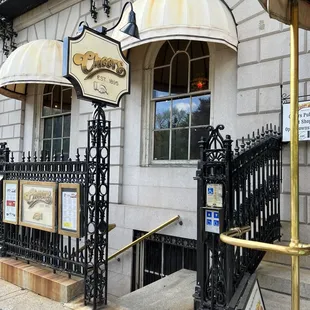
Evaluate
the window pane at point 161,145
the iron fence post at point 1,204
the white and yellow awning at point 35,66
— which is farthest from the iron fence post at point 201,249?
the white and yellow awning at point 35,66

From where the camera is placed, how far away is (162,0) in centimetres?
600

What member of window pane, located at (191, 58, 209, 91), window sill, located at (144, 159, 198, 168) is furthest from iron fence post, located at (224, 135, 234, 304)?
window pane, located at (191, 58, 209, 91)

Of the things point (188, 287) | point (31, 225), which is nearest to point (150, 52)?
point (31, 225)

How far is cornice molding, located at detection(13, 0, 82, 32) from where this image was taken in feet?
30.2

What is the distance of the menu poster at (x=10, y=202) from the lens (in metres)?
5.49

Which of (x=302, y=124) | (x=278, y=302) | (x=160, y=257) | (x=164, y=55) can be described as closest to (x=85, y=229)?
(x=278, y=302)

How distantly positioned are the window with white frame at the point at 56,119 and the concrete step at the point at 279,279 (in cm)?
617

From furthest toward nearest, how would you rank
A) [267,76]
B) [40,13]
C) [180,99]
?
[40,13]
[180,99]
[267,76]

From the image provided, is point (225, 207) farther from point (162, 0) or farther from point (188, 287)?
point (162, 0)

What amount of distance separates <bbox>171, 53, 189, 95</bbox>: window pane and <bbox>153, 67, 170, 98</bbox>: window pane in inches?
6.1

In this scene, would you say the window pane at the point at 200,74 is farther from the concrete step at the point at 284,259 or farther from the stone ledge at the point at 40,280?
the stone ledge at the point at 40,280

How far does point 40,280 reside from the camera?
15.6 ft

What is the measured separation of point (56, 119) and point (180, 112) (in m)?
4.35

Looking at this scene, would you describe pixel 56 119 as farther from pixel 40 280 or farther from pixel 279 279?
pixel 279 279
